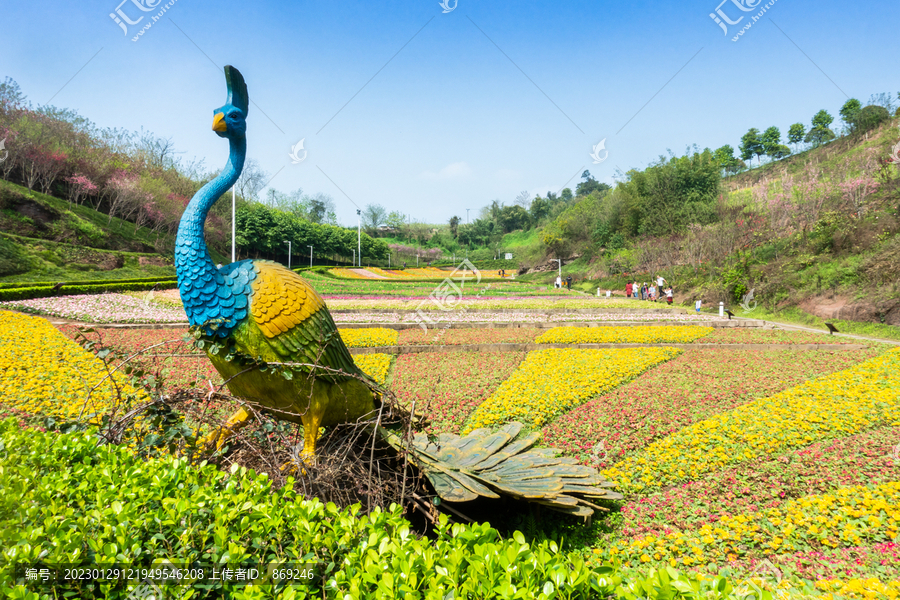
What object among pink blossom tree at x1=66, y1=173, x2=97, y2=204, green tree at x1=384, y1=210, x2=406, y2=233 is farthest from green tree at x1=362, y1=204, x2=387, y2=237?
pink blossom tree at x1=66, y1=173, x2=97, y2=204

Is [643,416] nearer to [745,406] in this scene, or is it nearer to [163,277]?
[745,406]

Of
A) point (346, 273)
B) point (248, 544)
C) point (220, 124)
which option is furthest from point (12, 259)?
point (248, 544)

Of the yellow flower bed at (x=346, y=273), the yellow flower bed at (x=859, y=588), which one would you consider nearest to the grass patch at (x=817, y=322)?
the yellow flower bed at (x=859, y=588)

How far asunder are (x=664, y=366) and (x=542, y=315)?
704cm

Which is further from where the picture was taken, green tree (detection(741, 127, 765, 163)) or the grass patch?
green tree (detection(741, 127, 765, 163))

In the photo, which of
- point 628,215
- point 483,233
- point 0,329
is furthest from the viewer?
point 483,233

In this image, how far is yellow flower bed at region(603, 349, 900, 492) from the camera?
411cm

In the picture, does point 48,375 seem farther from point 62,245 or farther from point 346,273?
point 346,273

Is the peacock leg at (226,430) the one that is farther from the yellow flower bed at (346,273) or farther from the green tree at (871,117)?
the green tree at (871,117)

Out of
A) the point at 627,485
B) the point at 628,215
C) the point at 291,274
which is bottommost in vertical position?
the point at 627,485

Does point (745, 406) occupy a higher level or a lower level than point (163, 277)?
lower

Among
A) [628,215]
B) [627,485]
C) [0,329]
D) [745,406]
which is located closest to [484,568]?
[627,485]

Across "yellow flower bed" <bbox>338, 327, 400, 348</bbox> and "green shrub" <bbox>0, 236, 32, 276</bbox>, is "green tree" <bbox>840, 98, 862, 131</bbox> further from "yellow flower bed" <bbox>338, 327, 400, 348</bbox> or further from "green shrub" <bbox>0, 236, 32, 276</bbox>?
"green shrub" <bbox>0, 236, 32, 276</bbox>

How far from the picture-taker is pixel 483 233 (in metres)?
67.2
